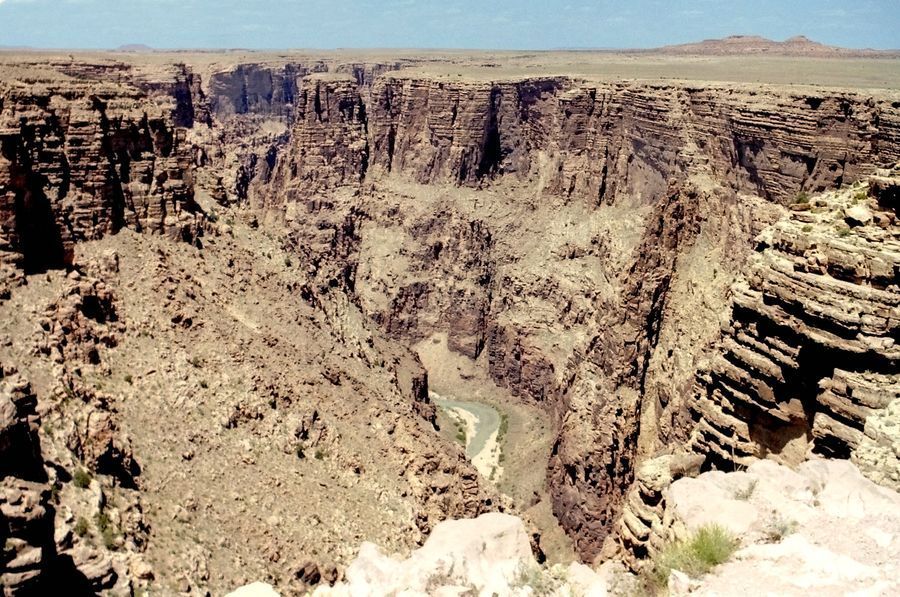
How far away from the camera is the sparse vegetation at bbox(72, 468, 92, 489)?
19734 mm

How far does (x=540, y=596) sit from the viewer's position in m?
11.5

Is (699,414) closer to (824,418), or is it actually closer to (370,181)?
(824,418)

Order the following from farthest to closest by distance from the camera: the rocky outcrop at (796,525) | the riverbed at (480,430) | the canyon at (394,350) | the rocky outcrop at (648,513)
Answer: the riverbed at (480,430) → the canyon at (394,350) → the rocky outcrop at (648,513) → the rocky outcrop at (796,525)

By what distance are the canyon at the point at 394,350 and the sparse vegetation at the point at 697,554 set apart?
1.70 meters

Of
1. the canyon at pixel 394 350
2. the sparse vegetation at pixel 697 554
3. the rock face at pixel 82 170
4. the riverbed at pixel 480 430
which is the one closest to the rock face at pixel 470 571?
the sparse vegetation at pixel 697 554

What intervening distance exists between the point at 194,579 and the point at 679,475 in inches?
522

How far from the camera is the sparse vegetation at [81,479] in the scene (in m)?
19.7

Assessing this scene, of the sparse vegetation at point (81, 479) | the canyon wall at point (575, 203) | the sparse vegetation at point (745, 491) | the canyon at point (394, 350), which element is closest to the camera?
the sparse vegetation at point (745, 491)

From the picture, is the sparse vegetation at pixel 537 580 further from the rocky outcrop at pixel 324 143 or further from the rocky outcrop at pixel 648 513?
the rocky outcrop at pixel 324 143

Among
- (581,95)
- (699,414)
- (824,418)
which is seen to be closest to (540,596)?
(824,418)

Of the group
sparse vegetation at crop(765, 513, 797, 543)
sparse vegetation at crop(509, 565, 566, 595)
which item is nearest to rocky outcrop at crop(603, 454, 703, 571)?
sparse vegetation at crop(765, 513, 797, 543)

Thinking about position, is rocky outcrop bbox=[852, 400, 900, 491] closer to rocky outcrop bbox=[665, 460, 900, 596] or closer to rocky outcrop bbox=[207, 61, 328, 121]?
rocky outcrop bbox=[665, 460, 900, 596]

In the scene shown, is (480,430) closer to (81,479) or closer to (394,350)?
(394,350)

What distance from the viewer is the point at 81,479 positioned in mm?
19859
